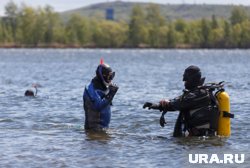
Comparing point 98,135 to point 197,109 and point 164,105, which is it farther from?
point 197,109

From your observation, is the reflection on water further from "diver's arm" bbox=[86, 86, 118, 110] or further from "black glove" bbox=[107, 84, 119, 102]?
"black glove" bbox=[107, 84, 119, 102]

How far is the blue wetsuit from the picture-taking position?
1745 cm

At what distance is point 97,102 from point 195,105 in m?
2.56

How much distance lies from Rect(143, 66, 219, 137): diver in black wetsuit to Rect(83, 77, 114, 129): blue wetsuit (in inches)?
58.7

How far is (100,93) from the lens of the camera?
17.5 m

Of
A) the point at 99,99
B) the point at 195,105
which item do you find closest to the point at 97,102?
the point at 99,99

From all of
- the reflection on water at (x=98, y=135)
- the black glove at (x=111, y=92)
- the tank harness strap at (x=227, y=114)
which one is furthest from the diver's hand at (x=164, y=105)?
the reflection on water at (x=98, y=135)

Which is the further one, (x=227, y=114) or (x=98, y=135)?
(x=98, y=135)

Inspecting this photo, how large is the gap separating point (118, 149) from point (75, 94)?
19212mm

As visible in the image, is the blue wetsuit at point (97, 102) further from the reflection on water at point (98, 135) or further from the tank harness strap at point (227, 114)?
the tank harness strap at point (227, 114)

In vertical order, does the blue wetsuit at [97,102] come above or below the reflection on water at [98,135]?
above

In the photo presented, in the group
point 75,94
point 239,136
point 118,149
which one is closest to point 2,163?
point 118,149

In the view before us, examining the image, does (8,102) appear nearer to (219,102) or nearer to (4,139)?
(4,139)

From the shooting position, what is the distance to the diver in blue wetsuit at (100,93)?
17469mm
